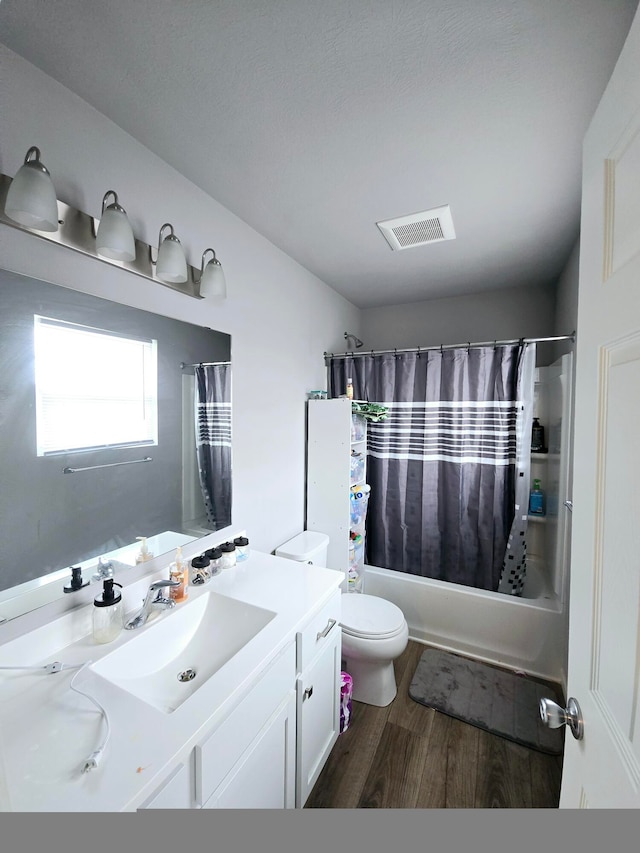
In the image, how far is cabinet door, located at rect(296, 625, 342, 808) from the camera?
116cm

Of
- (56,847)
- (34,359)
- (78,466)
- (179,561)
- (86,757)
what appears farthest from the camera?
(179,561)

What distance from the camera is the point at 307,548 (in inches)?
78.0

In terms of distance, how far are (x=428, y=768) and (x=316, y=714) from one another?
23.9 inches

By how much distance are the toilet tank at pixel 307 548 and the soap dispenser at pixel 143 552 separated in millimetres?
789

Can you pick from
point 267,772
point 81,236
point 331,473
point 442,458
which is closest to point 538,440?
point 442,458

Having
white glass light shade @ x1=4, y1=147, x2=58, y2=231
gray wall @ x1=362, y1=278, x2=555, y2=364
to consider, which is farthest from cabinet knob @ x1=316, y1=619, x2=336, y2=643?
gray wall @ x1=362, y1=278, x2=555, y2=364

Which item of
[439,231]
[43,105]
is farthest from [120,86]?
[439,231]

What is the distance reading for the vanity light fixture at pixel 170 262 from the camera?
1.21 metres

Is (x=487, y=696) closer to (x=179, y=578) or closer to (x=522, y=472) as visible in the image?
(x=522, y=472)

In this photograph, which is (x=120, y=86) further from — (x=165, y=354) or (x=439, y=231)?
(x=439, y=231)

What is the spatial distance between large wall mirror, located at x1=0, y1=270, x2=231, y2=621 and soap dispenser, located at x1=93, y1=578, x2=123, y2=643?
118mm

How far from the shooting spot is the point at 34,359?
37.3 inches

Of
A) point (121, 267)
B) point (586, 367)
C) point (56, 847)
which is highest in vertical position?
point (121, 267)

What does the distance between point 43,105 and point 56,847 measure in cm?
155
